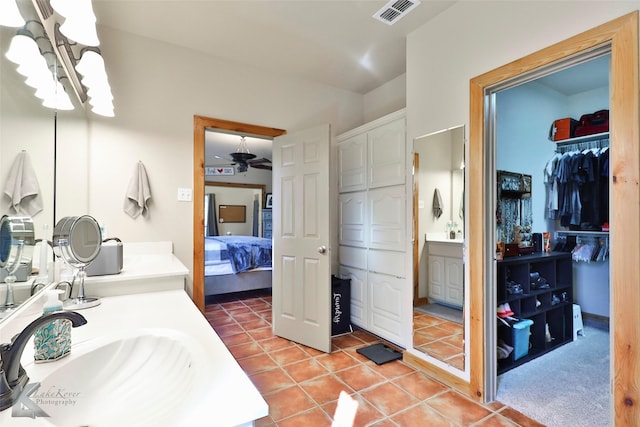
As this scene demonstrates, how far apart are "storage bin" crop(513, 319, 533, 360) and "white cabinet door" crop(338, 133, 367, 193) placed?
1783mm

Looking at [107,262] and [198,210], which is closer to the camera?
[107,262]

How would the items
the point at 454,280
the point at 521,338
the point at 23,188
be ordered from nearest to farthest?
the point at 23,188 < the point at 454,280 < the point at 521,338

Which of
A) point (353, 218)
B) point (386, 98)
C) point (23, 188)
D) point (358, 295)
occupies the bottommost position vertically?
point (358, 295)

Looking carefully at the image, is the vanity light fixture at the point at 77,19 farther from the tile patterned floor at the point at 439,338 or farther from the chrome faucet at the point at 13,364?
the tile patterned floor at the point at 439,338

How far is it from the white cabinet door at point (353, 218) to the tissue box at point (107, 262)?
85.4 inches

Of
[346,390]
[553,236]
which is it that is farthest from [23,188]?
[553,236]

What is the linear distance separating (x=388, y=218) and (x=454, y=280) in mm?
856

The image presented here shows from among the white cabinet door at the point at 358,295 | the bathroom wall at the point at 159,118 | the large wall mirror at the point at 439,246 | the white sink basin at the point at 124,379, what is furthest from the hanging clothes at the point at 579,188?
the white sink basin at the point at 124,379

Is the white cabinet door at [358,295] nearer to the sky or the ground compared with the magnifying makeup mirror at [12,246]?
nearer to the ground

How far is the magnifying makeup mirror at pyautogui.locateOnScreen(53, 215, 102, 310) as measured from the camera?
1.31 meters

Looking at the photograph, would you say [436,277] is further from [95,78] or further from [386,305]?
[95,78]

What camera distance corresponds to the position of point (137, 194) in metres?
2.58

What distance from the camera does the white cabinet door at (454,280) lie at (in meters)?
2.11

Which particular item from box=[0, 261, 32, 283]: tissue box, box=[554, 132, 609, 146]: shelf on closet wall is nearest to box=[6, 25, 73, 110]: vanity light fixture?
box=[0, 261, 32, 283]: tissue box
